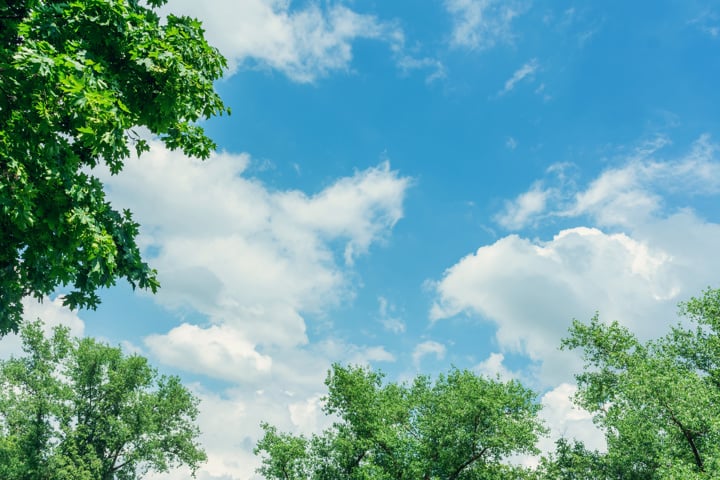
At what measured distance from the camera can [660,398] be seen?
29.8m

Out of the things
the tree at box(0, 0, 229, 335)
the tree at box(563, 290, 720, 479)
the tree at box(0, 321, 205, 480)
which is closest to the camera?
the tree at box(0, 0, 229, 335)

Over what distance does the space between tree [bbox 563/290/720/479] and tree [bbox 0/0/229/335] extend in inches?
1151

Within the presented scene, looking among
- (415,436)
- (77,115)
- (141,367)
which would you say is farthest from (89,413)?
(77,115)

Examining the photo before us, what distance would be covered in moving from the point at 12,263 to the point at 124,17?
665cm

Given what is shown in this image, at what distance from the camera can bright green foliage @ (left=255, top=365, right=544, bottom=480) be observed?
122 ft

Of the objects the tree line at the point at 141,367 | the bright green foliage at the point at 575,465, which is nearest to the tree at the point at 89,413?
the tree line at the point at 141,367

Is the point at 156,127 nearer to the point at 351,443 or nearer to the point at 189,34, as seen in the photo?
the point at 189,34

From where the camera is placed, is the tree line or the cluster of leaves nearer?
the tree line

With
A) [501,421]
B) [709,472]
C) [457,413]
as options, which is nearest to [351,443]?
[457,413]

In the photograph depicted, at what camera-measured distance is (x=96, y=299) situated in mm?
13570

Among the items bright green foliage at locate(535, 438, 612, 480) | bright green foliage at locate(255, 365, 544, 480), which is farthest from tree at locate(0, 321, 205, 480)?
bright green foliage at locate(535, 438, 612, 480)

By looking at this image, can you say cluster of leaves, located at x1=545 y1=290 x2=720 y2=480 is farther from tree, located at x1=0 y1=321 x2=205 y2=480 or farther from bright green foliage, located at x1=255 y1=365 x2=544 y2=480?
tree, located at x1=0 y1=321 x2=205 y2=480

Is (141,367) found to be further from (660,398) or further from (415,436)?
(660,398)

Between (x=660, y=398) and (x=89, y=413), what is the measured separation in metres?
50.7
